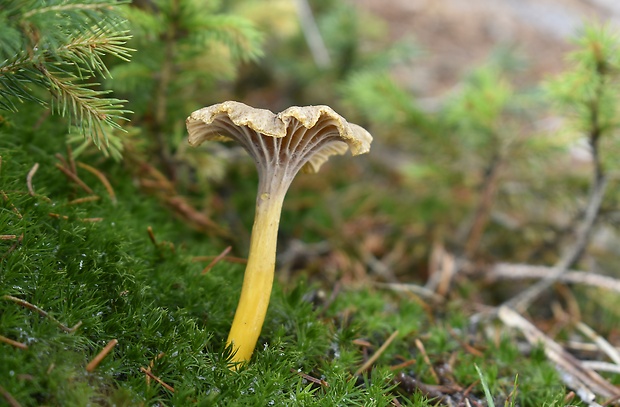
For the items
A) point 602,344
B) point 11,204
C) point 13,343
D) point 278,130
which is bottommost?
point 602,344

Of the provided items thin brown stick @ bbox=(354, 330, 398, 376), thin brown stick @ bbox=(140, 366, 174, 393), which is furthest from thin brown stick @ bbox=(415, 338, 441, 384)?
thin brown stick @ bbox=(140, 366, 174, 393)

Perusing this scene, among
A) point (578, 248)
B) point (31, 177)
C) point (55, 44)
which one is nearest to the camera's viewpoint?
point (55, 44)

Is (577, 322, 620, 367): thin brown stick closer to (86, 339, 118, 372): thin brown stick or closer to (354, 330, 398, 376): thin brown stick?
(354, 330, 398, 376): thin brown stick

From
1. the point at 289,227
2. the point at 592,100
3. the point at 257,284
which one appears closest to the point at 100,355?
the point at 257,284

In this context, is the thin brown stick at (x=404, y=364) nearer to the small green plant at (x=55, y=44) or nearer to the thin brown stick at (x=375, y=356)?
the thin brown stick at (x=375, y=356)

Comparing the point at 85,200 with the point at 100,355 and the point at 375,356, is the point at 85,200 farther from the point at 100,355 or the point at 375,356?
the point at 375,356

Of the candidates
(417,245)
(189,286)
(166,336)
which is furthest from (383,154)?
(166,336)

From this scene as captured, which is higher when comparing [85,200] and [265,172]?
[265,172]

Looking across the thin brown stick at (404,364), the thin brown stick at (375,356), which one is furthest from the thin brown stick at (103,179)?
the thin brown stick at (404,364)
